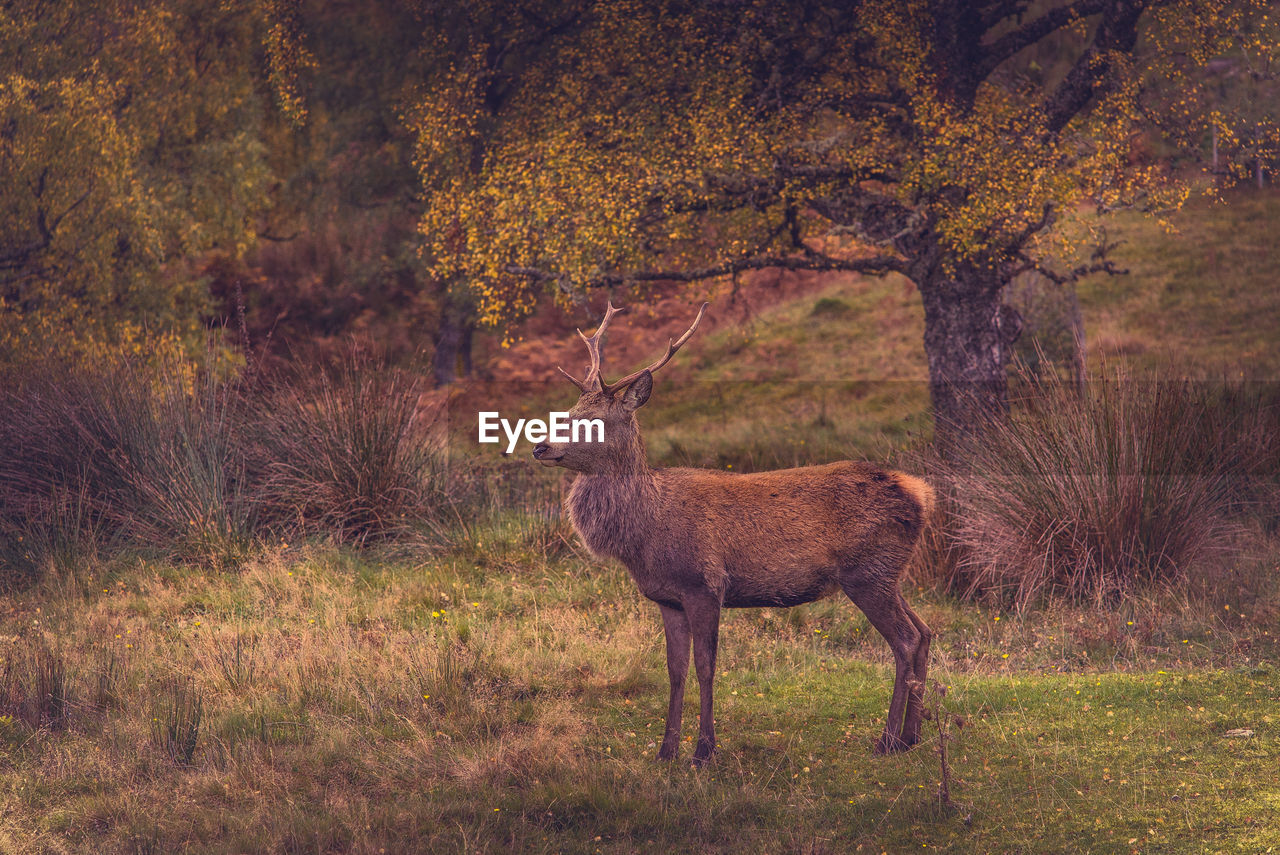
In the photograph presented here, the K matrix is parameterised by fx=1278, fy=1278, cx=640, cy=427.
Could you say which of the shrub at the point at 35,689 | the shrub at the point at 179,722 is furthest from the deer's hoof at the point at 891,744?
the shrub at the point at 35,689

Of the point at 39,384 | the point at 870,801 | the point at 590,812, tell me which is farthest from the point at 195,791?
the point at 39,384

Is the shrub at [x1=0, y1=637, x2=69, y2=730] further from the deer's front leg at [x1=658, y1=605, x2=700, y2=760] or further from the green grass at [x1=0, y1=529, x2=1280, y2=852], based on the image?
the deer's front leg at [x1=658, y1=605, x2=700, y2=760]

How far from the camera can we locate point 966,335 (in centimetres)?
1520

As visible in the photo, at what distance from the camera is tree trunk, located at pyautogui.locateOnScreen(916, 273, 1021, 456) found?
15094mm

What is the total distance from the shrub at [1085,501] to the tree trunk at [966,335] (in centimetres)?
317

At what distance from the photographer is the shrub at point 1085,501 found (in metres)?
10.7

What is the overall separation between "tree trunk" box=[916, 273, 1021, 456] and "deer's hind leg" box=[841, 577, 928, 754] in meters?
8.39

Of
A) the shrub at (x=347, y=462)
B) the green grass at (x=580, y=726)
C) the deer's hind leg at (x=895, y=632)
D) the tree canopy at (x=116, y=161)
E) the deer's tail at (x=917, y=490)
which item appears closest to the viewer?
the green grass at (x=580, y=726)

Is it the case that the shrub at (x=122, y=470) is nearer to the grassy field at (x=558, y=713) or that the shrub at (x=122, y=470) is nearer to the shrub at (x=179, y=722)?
the grassy field at (x=558, y=713)

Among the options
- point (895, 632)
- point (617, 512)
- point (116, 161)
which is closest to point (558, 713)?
point (617, 512)

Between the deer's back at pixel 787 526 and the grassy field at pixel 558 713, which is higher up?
the deer's back at pixel 787 526

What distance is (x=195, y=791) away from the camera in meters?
6.47

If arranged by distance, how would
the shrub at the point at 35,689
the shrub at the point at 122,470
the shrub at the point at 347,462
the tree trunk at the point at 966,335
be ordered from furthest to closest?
1. the tree trunk at the point at 966,335
2. the shrub at the point at 347,462
3. the shrub at the point at 122,470
4. the shrub at the point at 35,689

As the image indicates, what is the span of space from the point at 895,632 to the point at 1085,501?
4655 mm
